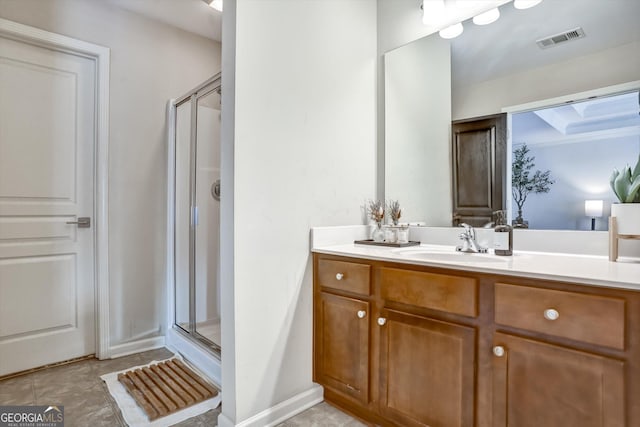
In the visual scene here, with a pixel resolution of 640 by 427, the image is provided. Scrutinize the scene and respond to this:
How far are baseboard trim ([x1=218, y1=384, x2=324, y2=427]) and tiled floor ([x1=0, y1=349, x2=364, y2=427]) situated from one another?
0.10 ft

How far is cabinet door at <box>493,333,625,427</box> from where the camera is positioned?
0.94 m

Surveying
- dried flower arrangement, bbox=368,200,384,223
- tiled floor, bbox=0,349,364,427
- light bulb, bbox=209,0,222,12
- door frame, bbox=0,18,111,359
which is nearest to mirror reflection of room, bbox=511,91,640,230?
dried flower arrangement, bbox=368,200,384,223

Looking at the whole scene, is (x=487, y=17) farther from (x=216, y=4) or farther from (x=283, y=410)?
(x=283, y=410)

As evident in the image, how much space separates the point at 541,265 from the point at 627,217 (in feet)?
1.33

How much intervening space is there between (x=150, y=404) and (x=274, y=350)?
737mm

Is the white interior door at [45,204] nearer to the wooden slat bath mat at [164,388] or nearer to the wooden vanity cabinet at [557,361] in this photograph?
the wooden slat bath mat at [164,388]

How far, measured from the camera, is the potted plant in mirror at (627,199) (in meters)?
1.23

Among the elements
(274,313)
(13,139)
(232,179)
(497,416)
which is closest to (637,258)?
(497,416)

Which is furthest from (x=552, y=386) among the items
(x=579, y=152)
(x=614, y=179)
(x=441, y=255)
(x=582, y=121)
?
(x=582, y=121)

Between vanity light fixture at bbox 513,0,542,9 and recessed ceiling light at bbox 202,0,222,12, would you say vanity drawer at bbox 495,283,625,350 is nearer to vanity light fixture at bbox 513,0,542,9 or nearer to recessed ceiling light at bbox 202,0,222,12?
vanity light fixture at bbox 513,0,542,9

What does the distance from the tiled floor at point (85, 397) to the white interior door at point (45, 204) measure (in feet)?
0.53

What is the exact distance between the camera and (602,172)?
1.40 meters

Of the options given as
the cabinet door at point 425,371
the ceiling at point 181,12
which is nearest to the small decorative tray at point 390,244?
the cabinet door at point 425,371

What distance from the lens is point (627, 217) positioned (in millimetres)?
1247
